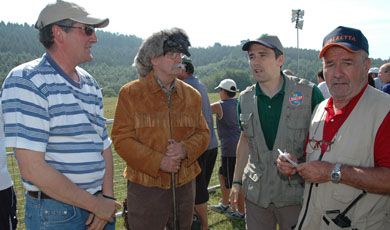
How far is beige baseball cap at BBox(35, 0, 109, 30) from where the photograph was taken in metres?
2.15

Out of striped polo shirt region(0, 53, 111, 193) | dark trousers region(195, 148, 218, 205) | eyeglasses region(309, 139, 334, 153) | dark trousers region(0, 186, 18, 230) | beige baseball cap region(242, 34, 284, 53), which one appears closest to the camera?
striped polo shirt region(0, 53, 111, 193)

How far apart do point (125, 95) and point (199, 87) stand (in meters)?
1.59

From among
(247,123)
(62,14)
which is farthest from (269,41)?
(62,14)

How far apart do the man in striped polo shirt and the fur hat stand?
81 centimetres

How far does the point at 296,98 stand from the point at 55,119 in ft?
6.66

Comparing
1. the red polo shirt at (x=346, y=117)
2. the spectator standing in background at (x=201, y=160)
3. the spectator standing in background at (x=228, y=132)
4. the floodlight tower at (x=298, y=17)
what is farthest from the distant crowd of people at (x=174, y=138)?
the floodlight tower at (x=298, y=17)

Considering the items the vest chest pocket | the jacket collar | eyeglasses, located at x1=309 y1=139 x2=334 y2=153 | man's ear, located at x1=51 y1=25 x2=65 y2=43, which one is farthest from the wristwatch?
man's ear, located at x1=51 y1=25 x2=65 y2=43

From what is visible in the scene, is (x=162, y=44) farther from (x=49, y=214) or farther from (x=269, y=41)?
(x=49, y=214)

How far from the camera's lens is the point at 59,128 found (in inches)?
81.3

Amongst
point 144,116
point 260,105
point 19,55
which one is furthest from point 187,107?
point 19,55

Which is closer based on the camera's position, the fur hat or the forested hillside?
the fur hat

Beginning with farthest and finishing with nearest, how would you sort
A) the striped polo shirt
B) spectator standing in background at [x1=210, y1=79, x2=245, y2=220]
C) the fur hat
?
spectator standing in background at [x1=210, y1=79, x2=245, y2=220]
the fur hat
the striped polo shirt

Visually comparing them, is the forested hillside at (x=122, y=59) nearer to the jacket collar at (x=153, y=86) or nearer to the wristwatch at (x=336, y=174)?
the jacket collar at (x=153, y=86)

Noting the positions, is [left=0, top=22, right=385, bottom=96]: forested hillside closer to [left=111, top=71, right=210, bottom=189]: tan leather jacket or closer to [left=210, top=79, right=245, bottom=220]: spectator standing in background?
[left=210, top=79, right=245, bottom=220]: spectator standing in background
